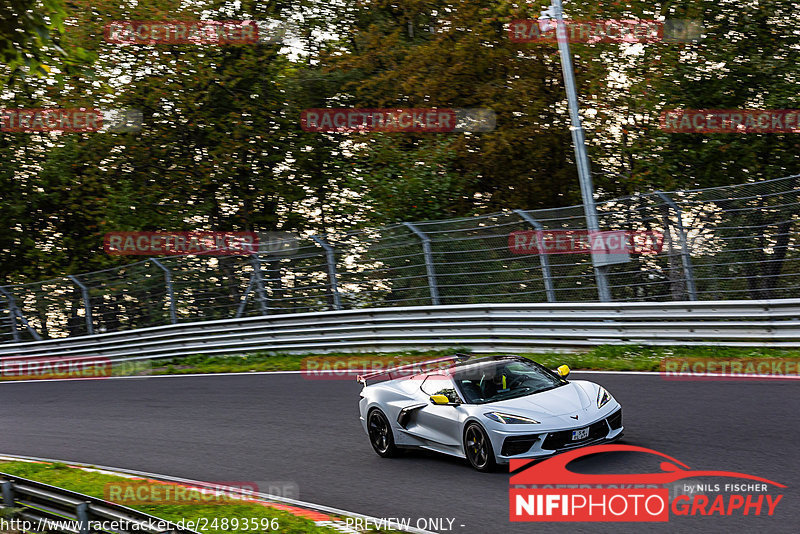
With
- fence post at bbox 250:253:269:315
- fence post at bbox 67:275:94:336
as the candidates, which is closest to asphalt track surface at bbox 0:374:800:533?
fence post at bbox 250:253:269:315

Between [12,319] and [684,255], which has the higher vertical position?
[684,255]

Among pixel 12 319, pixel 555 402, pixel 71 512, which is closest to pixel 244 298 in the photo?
pixel 12 319

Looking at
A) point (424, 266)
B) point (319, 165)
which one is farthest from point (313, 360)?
point (319, 165)

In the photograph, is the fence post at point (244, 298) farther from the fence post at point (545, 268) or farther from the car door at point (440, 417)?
the car door at point (440, 417)

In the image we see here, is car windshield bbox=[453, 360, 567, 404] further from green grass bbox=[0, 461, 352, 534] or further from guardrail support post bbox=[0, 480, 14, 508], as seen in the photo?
guardrail support post bbox=[0, 480, 14, 508]

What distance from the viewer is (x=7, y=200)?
3120 centimetres

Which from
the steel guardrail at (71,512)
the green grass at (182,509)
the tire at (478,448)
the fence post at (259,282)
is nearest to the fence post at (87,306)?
the fence post at (259,282)

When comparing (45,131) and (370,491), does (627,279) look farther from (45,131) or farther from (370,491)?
(45,131)

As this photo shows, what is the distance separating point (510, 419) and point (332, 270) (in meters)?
10.7

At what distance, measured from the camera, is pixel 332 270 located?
60.9 feet

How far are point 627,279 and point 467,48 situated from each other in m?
14.6

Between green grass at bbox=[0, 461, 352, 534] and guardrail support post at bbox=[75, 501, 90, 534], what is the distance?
67.4 inches

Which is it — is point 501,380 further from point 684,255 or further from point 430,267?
point 430,267

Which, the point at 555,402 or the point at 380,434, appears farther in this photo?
the point at 380,434
